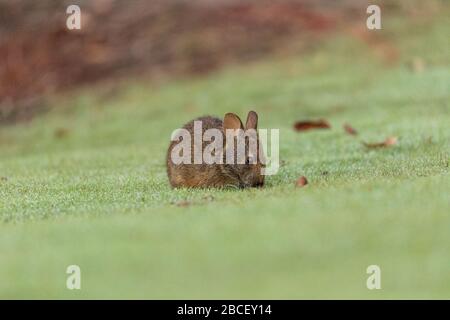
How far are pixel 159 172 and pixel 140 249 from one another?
13.0ft

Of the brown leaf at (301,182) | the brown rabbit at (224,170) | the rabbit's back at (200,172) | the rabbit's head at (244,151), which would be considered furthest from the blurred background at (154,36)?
the brown leaf at (301,182)

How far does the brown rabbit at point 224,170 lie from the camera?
6695mm

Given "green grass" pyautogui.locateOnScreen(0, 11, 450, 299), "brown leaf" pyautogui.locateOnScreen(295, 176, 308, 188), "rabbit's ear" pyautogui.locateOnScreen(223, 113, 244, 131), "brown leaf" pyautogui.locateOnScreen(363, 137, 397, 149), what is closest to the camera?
"green grass" pyautogui.locateOnScreen(0, 11, 450, 299)

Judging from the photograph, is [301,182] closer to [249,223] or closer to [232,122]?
[232,122]

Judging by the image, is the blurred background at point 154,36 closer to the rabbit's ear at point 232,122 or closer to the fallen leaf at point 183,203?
the rabbit's ear at point 232,122

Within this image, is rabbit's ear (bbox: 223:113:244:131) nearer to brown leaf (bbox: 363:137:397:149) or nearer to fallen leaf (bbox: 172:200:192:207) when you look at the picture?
fallen leaf (bbox: 172:200:192:207)

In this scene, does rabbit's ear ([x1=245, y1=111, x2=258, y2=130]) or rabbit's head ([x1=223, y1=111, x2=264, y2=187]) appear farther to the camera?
rabbit's ear ([x1=245, y1=111, x2=258, y2=130])

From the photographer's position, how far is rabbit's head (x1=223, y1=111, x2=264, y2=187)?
6.69 metres

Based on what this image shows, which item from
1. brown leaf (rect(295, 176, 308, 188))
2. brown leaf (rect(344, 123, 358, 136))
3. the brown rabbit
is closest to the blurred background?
brown leaf (rect(344, 123, 358, 136))

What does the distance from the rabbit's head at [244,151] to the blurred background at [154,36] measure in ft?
39.0

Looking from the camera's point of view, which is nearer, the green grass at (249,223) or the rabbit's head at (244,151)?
the green grass at (249,223)

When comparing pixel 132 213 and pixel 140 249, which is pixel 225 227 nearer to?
pixel 140 249

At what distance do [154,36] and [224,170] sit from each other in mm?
14693
